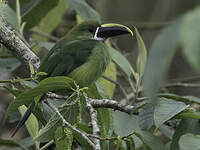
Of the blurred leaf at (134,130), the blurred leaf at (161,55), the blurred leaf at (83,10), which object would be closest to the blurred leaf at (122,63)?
the blurred leaf at (83,10)

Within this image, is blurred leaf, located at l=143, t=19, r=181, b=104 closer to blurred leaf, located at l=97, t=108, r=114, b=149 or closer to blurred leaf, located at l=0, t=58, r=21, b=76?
blurred leaf, located at l=97, t=108, r=114, b=149

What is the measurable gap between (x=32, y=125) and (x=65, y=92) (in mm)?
395

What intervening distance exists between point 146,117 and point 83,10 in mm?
1104

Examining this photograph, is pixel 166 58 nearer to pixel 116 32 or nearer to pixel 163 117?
pixel 163 117

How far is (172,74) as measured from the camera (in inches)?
191

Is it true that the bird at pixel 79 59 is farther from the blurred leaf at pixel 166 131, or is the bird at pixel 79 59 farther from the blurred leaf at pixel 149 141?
the blurred leaf at pixel 149 141

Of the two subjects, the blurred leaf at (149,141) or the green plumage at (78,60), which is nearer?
the blurred leaf at (149,141)

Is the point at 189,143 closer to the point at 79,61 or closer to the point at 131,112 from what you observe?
the point at 131,112

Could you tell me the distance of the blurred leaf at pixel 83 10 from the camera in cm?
265

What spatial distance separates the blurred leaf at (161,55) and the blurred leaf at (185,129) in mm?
1137

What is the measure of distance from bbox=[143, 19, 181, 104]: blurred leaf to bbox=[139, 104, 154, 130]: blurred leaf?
119 centimetres

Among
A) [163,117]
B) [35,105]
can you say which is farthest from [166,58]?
[35,105]

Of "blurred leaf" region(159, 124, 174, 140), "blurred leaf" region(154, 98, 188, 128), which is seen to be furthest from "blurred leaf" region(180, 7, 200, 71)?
"blurred leaf" region(159, 124, 174, 140)

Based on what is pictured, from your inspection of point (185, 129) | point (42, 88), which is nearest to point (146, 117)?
point (185, 129)
